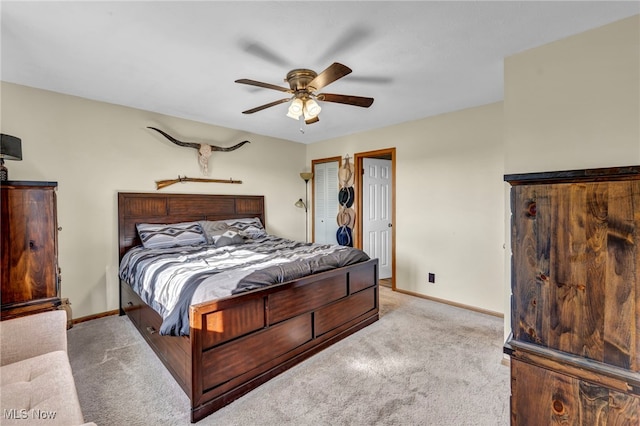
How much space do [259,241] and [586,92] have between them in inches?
133

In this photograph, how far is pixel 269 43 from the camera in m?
2.00

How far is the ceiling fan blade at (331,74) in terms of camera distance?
1.76m

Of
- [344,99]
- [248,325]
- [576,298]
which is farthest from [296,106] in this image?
[576,298]

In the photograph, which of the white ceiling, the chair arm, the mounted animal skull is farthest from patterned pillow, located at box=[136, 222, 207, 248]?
the chair arm

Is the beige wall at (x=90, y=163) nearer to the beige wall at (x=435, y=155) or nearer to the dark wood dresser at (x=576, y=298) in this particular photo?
the beige wall at (x=435, y=155)

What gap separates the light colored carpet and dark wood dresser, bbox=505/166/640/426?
880 millimetres

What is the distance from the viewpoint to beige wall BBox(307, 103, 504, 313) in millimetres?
3238

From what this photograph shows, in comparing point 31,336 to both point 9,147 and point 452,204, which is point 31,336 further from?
point 452,204

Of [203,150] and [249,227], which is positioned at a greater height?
[203,150]

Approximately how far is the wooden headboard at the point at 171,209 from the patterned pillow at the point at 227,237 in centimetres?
53

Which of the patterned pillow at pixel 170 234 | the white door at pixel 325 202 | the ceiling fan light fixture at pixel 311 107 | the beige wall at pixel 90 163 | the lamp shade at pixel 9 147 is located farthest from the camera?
the white door at pixel 325 202

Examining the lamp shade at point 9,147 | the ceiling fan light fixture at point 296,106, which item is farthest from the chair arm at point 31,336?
the ceiling fan light fixture at point 296,106

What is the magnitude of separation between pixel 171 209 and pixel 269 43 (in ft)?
8.35

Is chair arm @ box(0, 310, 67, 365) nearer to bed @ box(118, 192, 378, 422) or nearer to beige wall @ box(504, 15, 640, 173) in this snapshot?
bed @ box(118, 192, 378, 422)
